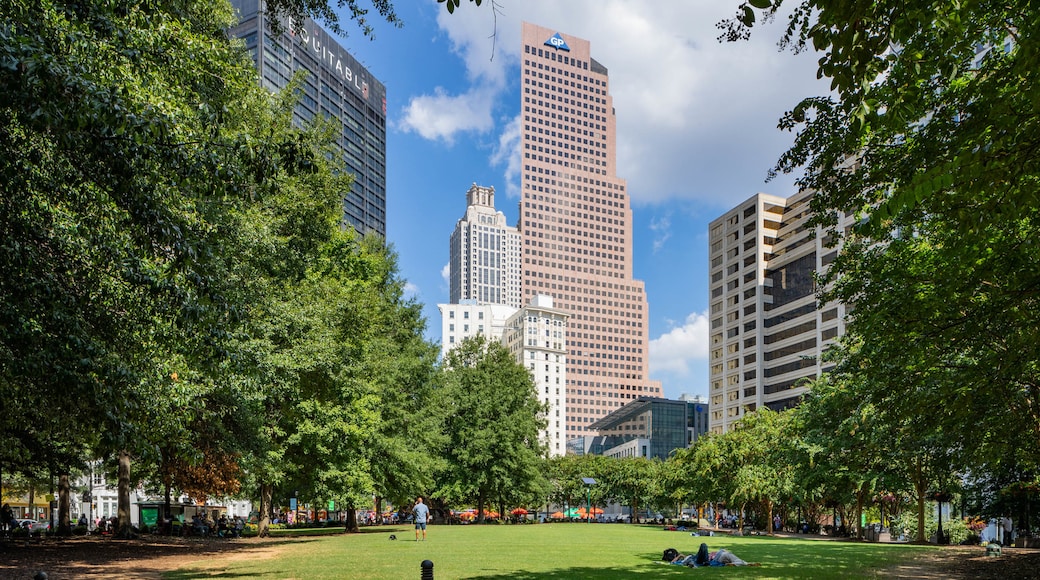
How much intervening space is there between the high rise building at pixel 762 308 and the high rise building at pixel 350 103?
62.9 meters

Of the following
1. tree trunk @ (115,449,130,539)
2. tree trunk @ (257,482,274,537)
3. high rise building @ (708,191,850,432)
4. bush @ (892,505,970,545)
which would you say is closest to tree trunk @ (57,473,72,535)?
tree trunk @ (115,449,130,539)

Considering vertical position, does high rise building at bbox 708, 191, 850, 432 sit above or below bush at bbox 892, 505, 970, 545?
above

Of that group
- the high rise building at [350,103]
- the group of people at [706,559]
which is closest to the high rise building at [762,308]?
the high rise building at [350,103]

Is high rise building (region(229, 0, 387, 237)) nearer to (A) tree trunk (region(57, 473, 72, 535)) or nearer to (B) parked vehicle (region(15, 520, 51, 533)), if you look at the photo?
(B) parked vehicle (region(15, 520, 51, 533))

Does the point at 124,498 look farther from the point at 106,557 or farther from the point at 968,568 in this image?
the point at 968,568

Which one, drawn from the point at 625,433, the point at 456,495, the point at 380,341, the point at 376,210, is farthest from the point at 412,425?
the point at 625,433

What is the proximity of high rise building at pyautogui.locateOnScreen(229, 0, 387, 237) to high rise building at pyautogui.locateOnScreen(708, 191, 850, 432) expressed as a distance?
2478 inches

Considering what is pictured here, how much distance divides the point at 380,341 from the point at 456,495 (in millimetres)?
27460

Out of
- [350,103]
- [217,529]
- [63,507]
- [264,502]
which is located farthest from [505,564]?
[350,103]

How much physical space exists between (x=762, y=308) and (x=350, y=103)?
87.4 m

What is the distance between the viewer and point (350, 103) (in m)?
154

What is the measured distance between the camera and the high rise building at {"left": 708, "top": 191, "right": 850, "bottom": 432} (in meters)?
117

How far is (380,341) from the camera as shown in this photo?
39.5m

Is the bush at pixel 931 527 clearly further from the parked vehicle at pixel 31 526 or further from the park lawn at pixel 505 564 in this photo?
the parked vehicle at pixel 31 526
